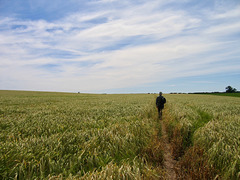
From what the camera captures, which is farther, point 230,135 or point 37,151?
point 230,135

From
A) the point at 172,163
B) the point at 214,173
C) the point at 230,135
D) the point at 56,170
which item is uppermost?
the point at 230,135

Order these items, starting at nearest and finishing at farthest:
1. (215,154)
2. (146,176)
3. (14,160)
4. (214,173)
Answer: (146,176)
(14,160)
(214,173)
(215,154)

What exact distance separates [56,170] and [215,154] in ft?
13.9

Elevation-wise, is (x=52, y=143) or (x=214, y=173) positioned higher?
(x=52, y=143)

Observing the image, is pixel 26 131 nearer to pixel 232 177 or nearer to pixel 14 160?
pixel 14 160

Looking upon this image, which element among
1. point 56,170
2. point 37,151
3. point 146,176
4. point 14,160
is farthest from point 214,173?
point 14,160

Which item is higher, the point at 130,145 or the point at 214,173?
the point at 130,145

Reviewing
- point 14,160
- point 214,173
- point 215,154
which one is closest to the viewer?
point 14,160

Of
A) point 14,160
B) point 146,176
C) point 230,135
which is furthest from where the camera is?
point 230,135

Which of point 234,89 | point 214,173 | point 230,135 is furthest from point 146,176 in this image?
point 234,89

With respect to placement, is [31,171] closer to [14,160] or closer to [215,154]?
[14,160]

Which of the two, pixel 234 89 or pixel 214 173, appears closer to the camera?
pixel 214 173

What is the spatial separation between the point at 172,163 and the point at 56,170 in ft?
12.1

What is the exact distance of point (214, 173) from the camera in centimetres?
352
